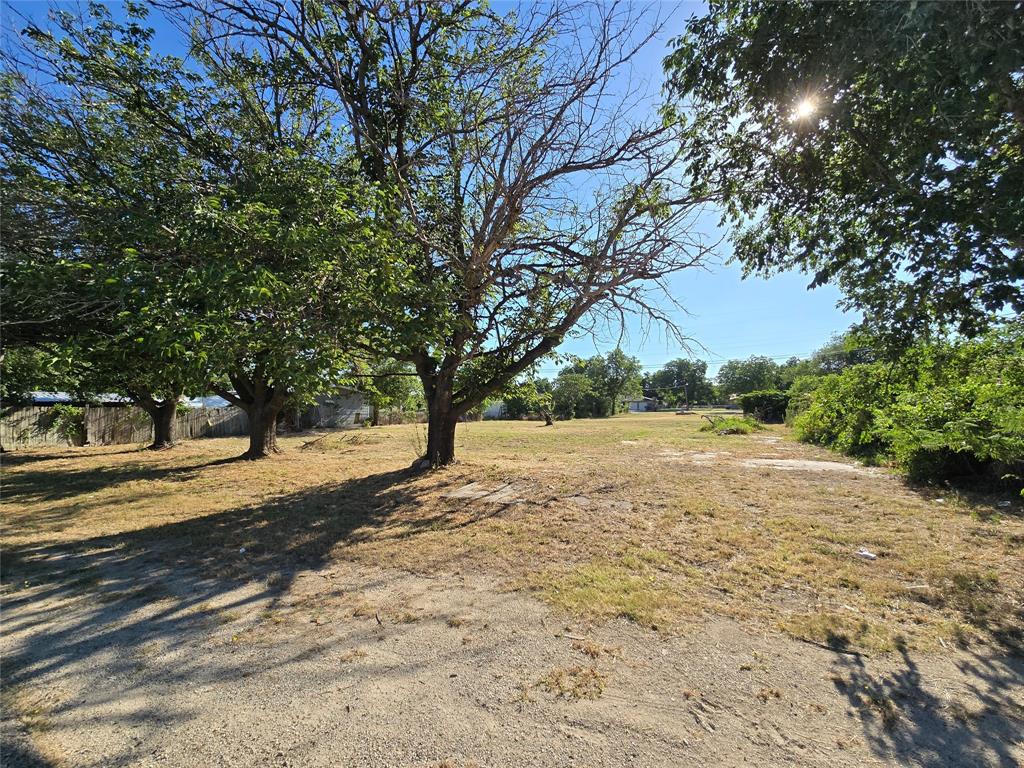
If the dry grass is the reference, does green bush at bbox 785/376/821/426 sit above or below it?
above

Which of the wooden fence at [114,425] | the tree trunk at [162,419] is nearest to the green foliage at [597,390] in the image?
the wooden fence at [114,425]

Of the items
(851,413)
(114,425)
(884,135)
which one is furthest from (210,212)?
(114,425)

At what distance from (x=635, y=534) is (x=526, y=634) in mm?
2582

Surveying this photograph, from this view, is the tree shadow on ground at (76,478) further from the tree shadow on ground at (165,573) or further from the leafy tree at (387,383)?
the leafy tree at (387,383)

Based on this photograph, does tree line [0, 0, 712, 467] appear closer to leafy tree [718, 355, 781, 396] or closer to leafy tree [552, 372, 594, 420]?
leafy tree [552, 372, 594, 420]

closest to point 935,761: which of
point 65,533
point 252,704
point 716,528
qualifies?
point 252,704

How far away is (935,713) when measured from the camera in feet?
7.37

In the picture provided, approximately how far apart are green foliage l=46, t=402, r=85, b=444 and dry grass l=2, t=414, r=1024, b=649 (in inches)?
339

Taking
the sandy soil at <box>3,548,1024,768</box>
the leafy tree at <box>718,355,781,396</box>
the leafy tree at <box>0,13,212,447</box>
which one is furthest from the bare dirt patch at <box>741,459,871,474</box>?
the leafy tree at <box>718,355,781,396</box>

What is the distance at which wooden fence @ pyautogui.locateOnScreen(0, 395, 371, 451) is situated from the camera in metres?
16.6

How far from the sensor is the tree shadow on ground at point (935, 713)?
Answer: 2004mm

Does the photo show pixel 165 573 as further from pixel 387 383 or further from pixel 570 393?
pixel 570 393

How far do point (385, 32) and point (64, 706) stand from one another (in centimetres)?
875

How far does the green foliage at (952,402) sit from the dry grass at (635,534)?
2.65 ft
